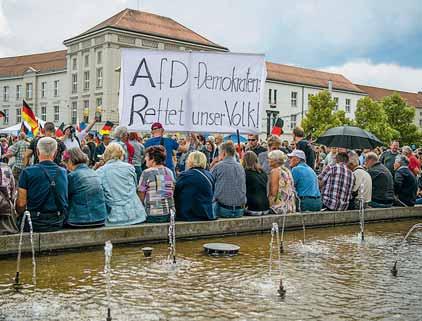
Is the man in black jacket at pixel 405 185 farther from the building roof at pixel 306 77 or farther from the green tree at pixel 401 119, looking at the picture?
the building roof at pixel 306 77

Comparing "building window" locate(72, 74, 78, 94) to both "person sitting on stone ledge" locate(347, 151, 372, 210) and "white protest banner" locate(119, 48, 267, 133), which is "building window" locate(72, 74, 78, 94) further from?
"person sitting on stone ledge" locate(347, 151, 372, 210)

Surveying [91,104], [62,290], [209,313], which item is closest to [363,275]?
[209,313]

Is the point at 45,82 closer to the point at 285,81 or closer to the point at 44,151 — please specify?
the point at 285,81

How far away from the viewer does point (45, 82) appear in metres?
85.9

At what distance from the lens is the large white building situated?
7031cm

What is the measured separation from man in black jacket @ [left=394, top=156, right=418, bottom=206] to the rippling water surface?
15.0 ft

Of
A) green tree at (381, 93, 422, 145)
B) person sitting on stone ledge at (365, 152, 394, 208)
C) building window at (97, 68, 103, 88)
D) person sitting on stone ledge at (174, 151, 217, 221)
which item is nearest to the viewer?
person sitting on stone ledge at (174, 151, 217, 221)

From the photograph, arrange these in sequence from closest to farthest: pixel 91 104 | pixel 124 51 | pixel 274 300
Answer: pixel 274 300, pixel 124 51, pixel 91 104

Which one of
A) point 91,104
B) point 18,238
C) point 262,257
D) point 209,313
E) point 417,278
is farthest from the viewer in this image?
point 91,104

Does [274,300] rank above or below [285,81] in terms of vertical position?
below

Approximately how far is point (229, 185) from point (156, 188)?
1.50 meters

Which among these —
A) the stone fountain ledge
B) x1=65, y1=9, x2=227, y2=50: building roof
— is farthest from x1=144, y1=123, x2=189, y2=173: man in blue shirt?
x1=65, y1=9, x2=227, y2=50: building roof

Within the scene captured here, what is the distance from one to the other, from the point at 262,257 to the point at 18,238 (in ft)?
10.5

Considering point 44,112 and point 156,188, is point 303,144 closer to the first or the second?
point 156,188
